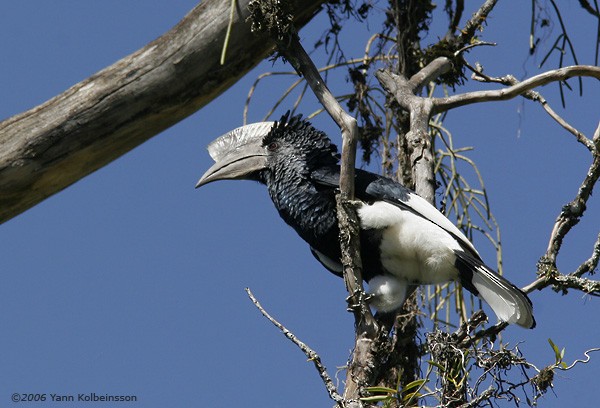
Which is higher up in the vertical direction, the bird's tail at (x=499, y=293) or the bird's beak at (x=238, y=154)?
the bird's beak at (x=238, y=154)

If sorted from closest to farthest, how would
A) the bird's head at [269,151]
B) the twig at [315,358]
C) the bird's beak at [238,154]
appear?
the twig at [315,358]
the bird's head at [269,151]
the bird's beak at [238,154]

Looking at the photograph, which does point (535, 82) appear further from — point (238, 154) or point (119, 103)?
point (119, 103)

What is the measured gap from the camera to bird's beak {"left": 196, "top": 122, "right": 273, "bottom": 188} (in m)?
3.97

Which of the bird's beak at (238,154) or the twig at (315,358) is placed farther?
the bird's beak at (238,154)

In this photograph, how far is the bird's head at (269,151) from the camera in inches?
152

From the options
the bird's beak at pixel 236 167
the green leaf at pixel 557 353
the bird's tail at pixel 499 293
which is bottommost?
the green leaf at pixel 557 353

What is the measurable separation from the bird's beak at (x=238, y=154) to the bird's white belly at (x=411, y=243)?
57cm

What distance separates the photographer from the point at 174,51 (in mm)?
3596

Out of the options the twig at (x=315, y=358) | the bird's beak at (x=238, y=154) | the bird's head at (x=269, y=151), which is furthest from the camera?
the bird's beak at (x=238, y=154)

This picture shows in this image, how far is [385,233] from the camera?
3.63 m

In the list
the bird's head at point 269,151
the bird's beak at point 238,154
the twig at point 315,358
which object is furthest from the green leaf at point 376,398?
the bird's beak at point 238,154

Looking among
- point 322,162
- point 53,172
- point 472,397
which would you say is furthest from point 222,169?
point 472,397

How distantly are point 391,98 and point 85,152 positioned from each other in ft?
3.98

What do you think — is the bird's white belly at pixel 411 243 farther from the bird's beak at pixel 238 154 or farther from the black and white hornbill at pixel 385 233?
the bird's beak at pixel 238 154
